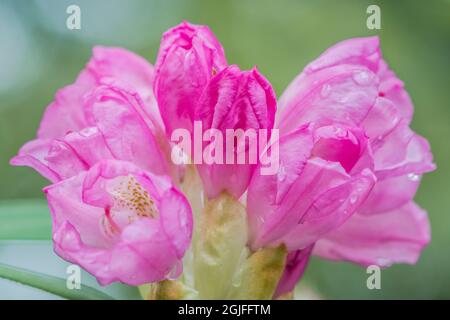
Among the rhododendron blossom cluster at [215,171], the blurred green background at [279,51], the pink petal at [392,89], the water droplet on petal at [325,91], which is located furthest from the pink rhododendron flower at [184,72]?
the blurred green background at [279,51]

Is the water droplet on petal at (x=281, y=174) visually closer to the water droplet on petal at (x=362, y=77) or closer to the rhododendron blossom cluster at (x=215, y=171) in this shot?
the rhododendron blossom cluster at (x=215, y=171)

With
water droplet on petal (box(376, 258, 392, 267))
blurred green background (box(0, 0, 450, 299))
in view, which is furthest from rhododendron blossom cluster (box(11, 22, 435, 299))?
blurred green background (box(0, 0, 450, 299))

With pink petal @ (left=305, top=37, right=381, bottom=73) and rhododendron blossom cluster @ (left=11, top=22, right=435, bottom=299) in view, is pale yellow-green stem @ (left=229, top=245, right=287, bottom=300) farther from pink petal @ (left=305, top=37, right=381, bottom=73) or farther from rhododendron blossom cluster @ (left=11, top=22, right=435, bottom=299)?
pink petal @ (left=305, top=37, right=381, bottom=73)

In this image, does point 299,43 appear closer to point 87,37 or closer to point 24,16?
point 87,37

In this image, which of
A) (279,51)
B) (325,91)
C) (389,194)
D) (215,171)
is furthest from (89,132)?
(279,51)
